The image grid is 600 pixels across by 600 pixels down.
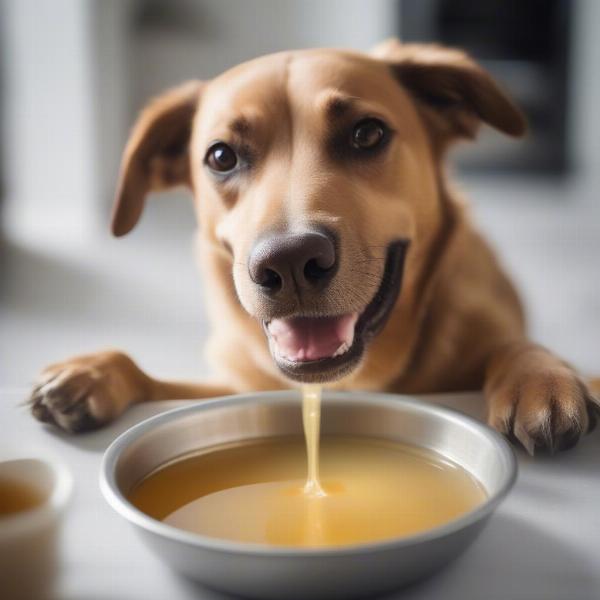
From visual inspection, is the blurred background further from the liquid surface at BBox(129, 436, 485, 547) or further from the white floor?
the liquid surface at BBox(129, 436, 485, 547)

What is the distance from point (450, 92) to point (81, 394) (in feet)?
2.63

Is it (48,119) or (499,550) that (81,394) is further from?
(48,119)

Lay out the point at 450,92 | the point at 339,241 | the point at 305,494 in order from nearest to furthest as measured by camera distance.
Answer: the point at 305,494 < the point at 339,241 < the point at 450,92

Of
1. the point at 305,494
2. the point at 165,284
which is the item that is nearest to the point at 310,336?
the point at 305,494

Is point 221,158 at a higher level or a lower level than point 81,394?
higher

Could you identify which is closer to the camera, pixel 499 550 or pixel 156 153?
pixel 499 550

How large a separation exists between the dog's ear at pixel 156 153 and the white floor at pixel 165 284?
0.92 metres

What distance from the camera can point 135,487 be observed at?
73 cm

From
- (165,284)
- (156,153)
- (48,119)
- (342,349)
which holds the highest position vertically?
(156,153)

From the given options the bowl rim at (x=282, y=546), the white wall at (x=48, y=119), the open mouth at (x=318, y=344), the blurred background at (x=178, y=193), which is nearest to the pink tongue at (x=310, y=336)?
the open mouth at (x=318, y=344)

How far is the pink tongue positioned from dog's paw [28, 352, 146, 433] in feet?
0.66

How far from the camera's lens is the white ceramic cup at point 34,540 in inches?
23.1

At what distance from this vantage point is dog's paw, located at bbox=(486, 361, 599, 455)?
0.86 m

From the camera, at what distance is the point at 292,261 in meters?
0.95
